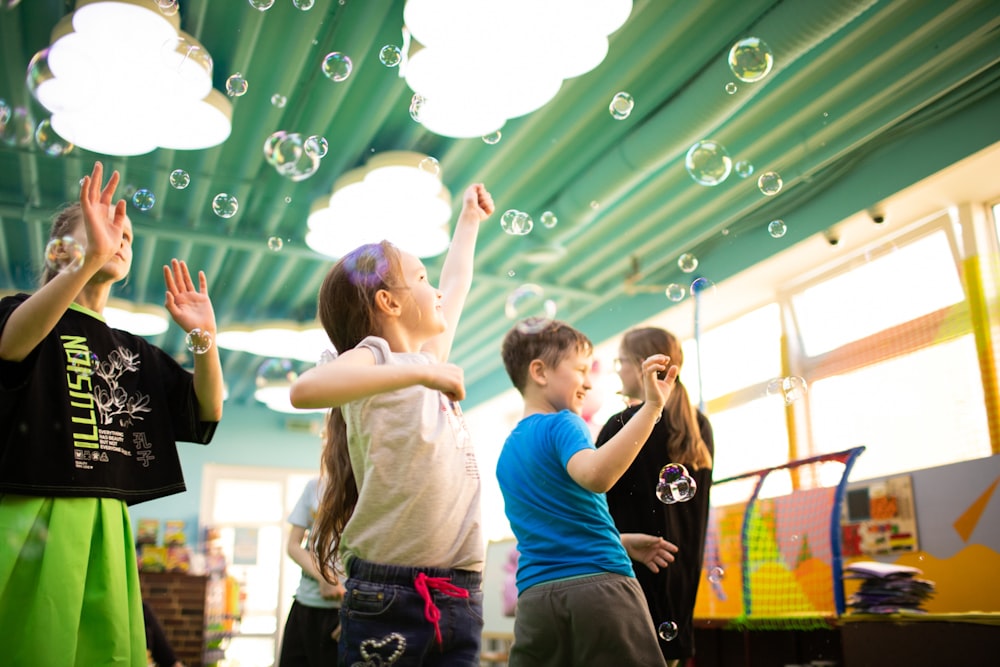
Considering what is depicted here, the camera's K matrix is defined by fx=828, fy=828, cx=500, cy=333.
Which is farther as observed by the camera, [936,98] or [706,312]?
[706,312]

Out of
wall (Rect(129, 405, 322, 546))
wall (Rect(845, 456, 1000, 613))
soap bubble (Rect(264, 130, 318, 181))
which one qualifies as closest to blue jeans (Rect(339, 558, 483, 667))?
soap bubble (Rect(264, 130, 318, 181))

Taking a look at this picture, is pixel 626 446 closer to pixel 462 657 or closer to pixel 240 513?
pixel 462 657

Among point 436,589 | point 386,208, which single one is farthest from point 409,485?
point 386,208

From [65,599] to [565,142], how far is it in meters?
3.67

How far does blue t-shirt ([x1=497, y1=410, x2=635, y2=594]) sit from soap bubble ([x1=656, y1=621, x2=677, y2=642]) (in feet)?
1.21

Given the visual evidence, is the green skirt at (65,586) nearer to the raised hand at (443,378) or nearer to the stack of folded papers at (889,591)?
the raised hand at (443,378)

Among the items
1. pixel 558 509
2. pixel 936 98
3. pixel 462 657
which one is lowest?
pixel 462 657

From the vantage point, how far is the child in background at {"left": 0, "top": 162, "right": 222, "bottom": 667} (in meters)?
1.34

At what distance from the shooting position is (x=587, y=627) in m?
1.53

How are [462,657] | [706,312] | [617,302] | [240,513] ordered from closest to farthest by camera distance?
1. [462,657]
2. [706,312]
3. [617,302]
4. [240,513]

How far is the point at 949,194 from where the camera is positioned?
4285 mm

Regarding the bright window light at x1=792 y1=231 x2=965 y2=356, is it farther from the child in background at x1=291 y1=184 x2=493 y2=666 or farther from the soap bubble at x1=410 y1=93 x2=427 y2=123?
the child in background at x1=291 y1=184 x2=493 y2=666

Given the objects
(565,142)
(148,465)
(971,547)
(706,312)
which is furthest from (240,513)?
(148,465)

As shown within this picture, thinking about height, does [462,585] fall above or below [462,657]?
above
